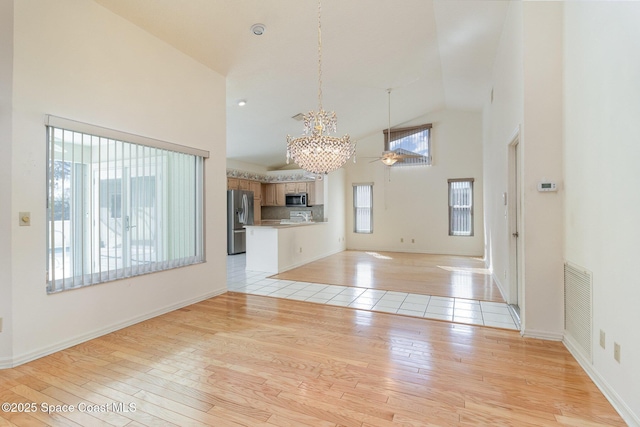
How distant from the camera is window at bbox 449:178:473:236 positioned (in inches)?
309

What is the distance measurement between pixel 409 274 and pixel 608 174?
153 inches

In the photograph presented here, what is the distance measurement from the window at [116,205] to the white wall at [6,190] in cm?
25

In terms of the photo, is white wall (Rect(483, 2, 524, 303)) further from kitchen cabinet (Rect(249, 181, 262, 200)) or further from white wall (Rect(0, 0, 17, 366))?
kitchen cabinet (Rect(249, 181, 262, 200))

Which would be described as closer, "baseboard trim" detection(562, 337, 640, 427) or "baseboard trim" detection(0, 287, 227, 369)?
"baseboard trim" detection(562, 337, 640, 427)

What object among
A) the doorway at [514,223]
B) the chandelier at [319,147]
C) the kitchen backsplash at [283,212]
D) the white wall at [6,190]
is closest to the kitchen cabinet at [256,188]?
the kitchen backsplash at [283,212]

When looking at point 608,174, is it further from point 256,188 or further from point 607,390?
point 256,188

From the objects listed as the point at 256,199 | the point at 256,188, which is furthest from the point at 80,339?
the point at 256,188

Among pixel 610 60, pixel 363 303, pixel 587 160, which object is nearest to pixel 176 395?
pixel 363 303

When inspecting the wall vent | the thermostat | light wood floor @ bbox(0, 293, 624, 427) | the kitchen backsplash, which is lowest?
light wood floor @ bbox(0, 293, 624, 427)

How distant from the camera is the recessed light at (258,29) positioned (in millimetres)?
3352

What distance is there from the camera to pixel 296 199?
8.66 metres

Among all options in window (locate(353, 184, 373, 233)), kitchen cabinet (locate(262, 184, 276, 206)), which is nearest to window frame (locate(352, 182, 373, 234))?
window (locate(353, 184, 373, 233))

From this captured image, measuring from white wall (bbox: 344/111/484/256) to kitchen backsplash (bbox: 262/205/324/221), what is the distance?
3.07ft

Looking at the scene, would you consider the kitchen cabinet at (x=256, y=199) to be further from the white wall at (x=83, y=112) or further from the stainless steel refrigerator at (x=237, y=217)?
the white wall at (x=83, y=112)
